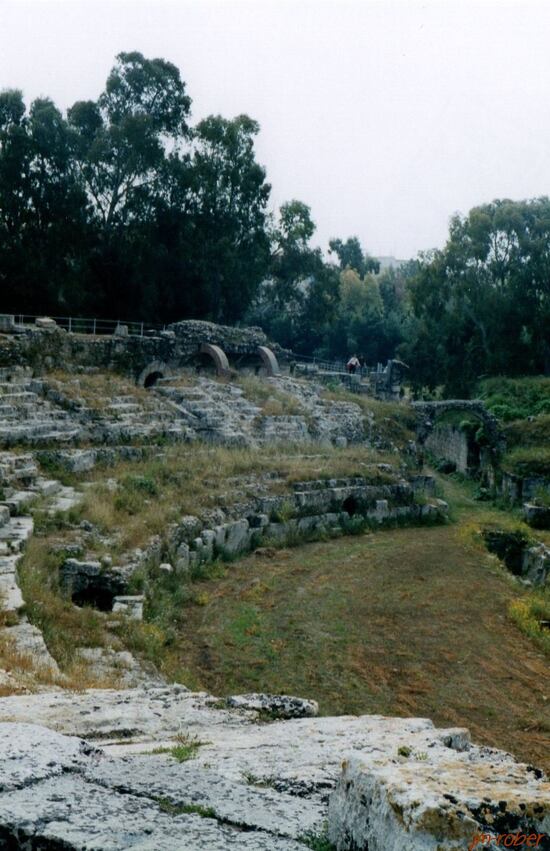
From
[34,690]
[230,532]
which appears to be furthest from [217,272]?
[34,690]

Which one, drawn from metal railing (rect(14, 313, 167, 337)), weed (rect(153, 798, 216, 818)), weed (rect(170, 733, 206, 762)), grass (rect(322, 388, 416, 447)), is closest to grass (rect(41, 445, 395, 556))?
grass (rect(322, 388, 416, 447))

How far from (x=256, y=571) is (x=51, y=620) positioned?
23.3ft

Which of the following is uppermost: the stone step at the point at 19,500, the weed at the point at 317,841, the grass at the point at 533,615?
the weed at the point at 317,841

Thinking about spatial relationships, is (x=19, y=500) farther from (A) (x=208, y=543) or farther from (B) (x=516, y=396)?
(B) (x=516, y=396)

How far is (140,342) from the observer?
30109 millimetres

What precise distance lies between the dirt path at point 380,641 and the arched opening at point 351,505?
3.60 m

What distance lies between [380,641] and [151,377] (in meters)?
19.0

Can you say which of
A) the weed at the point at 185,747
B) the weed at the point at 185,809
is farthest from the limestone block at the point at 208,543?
the weed at the point at 185,809

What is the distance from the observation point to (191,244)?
3912 centimetres

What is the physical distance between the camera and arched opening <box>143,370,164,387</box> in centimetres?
3053

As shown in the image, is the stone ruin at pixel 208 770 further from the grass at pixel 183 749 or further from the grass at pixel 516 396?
the grass at pixel 516 396

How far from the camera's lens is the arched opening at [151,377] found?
30531 mm

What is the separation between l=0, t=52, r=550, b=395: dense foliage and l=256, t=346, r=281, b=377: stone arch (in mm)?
6232

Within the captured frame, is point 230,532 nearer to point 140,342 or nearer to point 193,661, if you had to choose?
point 193,661
